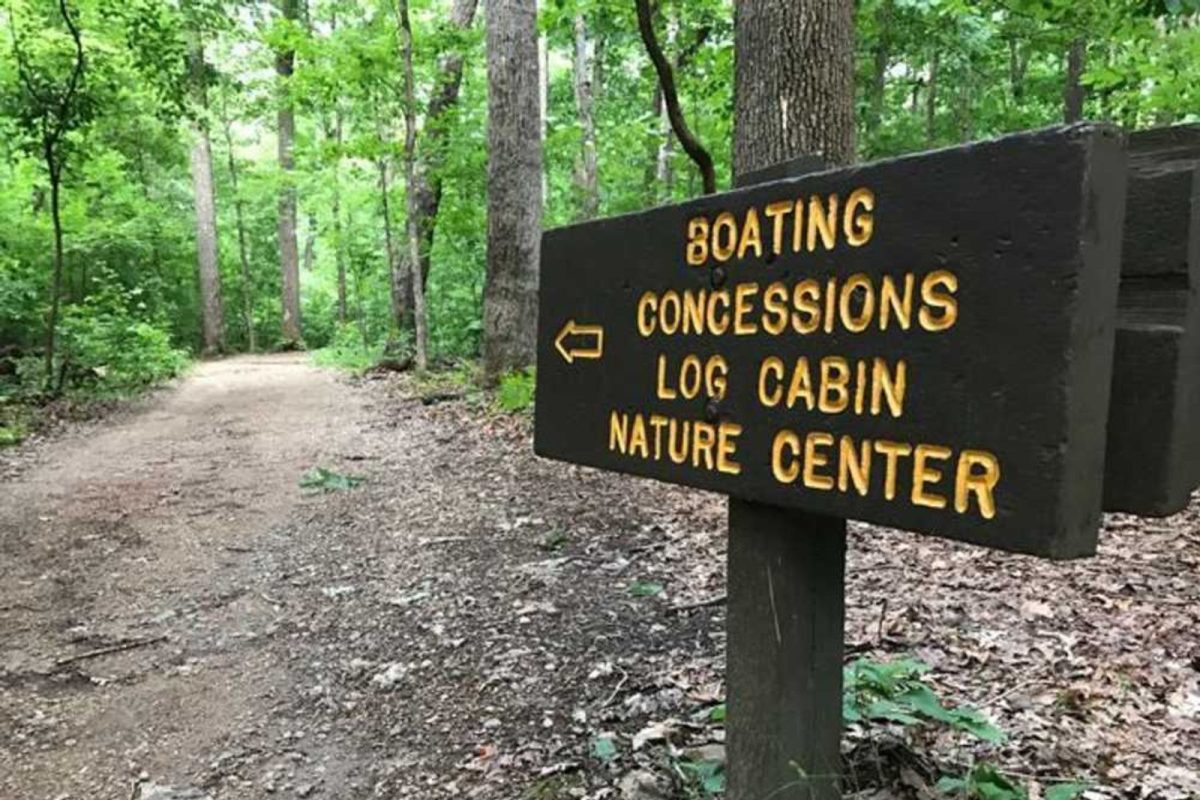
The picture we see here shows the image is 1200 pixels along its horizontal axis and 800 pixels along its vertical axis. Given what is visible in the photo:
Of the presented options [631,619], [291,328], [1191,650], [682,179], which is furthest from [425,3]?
[291,328]

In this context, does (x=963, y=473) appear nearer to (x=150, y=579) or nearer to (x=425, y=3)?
(x=150, y=579)

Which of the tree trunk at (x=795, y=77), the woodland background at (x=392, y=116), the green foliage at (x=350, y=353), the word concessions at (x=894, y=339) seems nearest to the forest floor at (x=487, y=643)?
the word concessions at (x=894, y=339)

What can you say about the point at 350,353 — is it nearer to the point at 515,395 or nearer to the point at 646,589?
the point at 515,395

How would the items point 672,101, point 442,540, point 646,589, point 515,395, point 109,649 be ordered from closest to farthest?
1. point 109,649
2. point 646,589
3. point 442,540
4. point 672,101
5. point 515,395

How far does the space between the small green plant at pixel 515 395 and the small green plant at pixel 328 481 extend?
2338 millimetres

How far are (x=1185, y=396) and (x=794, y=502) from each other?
748mm

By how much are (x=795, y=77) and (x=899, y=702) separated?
11.6 feet

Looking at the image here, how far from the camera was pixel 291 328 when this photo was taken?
28.2 meters

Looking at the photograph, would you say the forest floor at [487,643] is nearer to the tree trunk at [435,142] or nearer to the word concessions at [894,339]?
the word concessions at [894,339]

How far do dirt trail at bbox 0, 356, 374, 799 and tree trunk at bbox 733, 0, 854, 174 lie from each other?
4.00m

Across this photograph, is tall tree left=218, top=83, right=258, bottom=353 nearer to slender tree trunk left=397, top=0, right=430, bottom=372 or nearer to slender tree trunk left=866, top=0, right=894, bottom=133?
slender tree trunk left=397, top=0, right=430, bottom=372

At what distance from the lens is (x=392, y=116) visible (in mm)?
15797

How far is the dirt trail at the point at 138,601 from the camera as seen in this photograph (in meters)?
3.74

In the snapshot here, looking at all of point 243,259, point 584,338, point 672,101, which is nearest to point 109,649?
point 584,338
